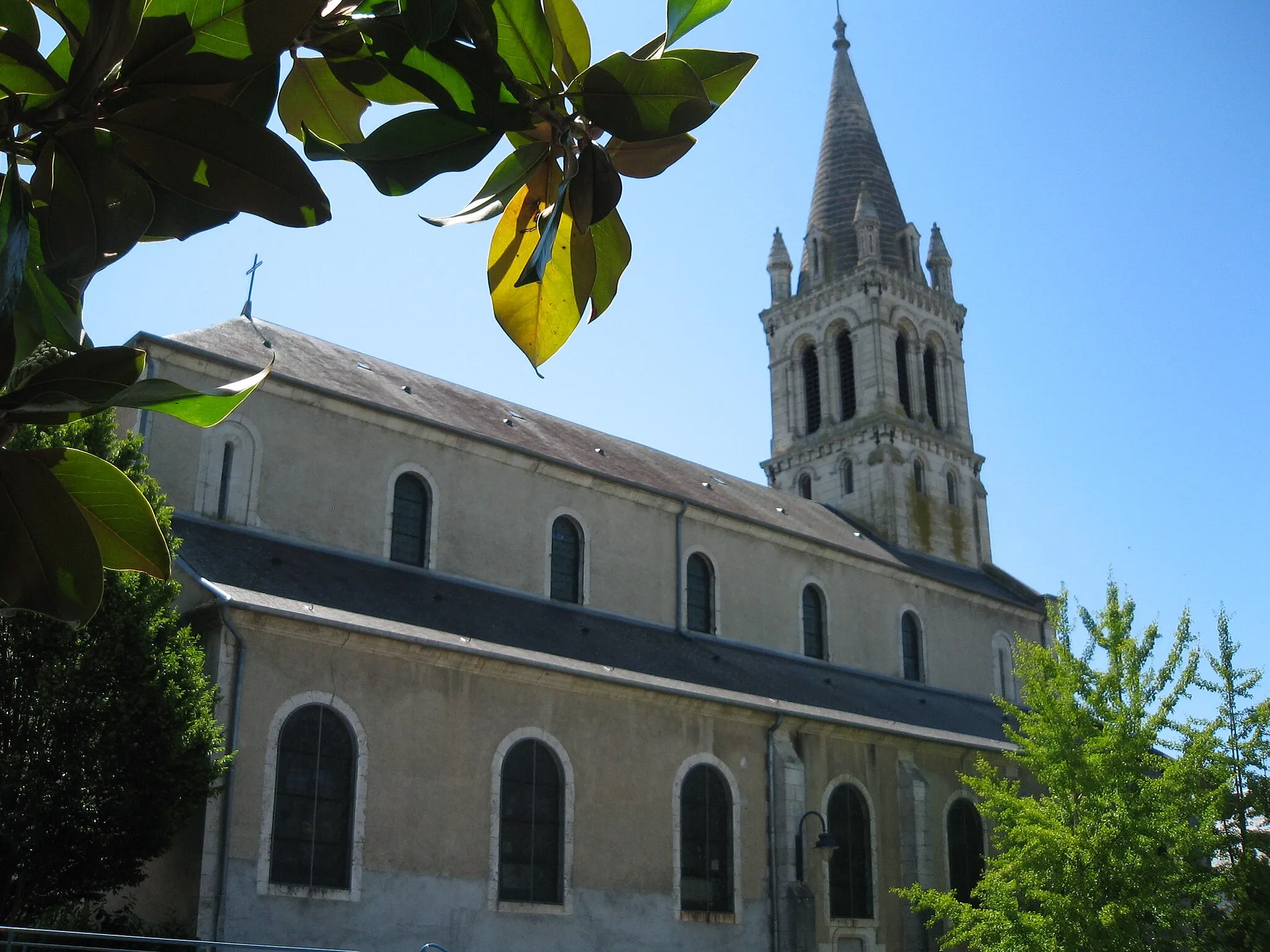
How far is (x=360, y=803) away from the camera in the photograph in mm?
15461

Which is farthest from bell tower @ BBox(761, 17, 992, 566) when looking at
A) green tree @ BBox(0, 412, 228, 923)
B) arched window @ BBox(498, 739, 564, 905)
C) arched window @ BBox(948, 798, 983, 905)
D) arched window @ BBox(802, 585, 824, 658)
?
green tree @ BBox(0, 412, 228, 923)

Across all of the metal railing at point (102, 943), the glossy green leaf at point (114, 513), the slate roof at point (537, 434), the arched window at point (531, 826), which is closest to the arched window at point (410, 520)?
the slate roof at point (537, 434)

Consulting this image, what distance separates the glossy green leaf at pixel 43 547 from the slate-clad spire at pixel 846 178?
3636 cm

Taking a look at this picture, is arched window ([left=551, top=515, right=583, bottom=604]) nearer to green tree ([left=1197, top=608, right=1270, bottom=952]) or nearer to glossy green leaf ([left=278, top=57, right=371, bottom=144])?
green tree ([left=1197, top=608, right=1270, bottom=952])

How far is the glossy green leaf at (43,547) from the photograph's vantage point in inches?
67.3

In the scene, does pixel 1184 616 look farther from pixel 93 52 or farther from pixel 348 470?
pixel 93 52

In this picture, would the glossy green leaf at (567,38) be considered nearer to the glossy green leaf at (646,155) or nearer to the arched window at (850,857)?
the glossy green leaf at (646,155)

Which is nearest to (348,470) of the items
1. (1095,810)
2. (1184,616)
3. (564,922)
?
(564,922)

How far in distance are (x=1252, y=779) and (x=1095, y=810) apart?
296cm

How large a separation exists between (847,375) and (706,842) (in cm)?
1953

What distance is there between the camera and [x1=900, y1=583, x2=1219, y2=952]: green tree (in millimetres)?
17031

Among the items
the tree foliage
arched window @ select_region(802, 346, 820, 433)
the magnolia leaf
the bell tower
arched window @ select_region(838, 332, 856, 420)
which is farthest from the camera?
arched window @ select_region(802, 346, 820, 433)

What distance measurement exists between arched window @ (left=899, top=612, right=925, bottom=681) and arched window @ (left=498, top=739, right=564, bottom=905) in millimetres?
12365

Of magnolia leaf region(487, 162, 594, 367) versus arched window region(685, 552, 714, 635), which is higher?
arched window region(685, 552, 714, 635)
